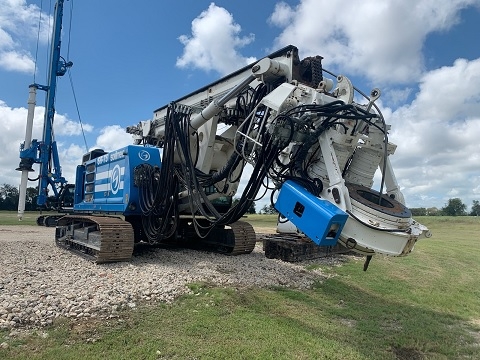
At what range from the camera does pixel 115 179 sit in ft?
32.5

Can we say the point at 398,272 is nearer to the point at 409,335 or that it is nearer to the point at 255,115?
the point at 409,335

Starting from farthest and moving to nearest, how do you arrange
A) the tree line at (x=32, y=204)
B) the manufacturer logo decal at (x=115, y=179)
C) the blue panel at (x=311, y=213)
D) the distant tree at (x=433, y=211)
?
1. the distant tree at (x=433, y=211)
2. the tree line at (x=32, y=204)
3. the manufacturer logo decal at (x=115, y=179)
4. the blue panel at (x=311, y=213)

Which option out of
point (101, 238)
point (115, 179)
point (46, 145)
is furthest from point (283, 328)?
point (46, 145)

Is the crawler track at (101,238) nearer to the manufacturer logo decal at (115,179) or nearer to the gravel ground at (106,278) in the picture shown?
the gravel ground at (106,278)

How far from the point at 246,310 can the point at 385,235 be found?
216 centimetres

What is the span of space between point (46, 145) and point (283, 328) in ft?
67.9

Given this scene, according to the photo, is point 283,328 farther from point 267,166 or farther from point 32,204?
point 32,204

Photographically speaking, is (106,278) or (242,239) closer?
(106,278)

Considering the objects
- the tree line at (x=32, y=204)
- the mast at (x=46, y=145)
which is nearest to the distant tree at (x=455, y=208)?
the tree line at (x=32, y=204)

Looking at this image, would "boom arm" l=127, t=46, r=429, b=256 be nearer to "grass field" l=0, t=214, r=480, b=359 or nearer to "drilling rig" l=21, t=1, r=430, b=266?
"drilling rig" l=21, t=1, r=430, b=266

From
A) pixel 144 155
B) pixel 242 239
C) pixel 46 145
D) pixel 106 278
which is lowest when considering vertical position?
pixel 106 278

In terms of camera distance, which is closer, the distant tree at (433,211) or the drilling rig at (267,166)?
the drilling rig at (267,166)

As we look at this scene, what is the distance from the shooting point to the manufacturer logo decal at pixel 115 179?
972 cm

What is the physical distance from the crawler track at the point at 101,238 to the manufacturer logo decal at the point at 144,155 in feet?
4.71
